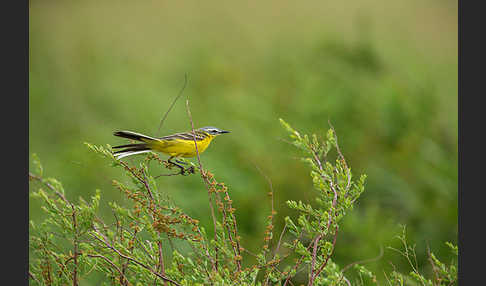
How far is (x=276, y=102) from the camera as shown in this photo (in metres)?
6.66

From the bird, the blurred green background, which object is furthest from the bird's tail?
the blurred green background

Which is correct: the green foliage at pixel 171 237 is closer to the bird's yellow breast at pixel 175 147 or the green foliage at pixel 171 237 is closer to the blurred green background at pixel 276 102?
the bird's yellow breast at pixel 175 147

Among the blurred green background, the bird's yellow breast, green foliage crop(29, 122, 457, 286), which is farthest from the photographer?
the blurred green background

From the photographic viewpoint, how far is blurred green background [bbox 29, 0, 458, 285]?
4.88 meters

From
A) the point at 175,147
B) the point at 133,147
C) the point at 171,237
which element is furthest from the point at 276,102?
the point at 171,237

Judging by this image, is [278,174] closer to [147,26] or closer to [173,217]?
[173,217]

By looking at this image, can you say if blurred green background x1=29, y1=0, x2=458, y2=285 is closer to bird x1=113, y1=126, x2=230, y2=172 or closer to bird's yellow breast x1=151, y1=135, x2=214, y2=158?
bird x1=113, y1=126, x2=230, y2=172

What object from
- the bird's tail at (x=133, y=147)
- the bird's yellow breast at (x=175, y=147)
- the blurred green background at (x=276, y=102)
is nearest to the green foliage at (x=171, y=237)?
the bird's tail at (x=133, y=147)

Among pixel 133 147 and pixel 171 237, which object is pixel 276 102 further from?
pixel 171 237

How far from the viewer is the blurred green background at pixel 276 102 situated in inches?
192

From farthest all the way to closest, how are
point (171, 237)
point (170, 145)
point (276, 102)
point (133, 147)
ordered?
point (276, 102)
point (170, 145)
point (133, 147)
point (171, 237)

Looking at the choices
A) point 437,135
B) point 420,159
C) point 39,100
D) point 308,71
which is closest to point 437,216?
point 420,159

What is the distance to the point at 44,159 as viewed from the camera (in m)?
6.21

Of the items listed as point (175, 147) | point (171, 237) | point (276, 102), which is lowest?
point (276, 102)
